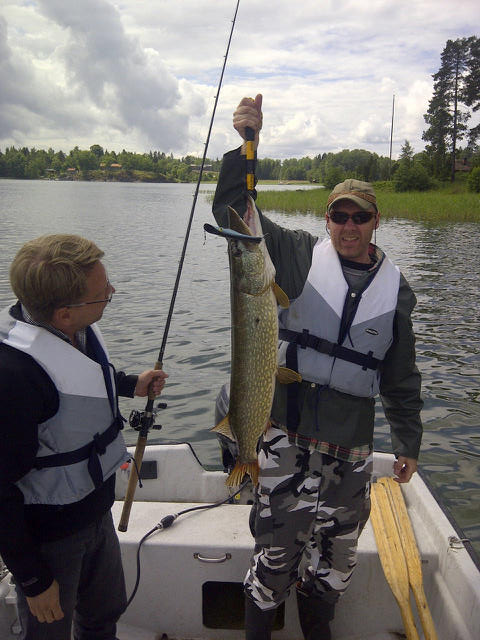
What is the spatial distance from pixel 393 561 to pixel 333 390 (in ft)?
3.73

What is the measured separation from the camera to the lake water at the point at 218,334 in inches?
251

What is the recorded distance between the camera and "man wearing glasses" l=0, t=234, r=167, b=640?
6.41 feet

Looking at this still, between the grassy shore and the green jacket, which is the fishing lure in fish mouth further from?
the grassy shore

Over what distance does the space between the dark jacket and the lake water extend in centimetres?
391

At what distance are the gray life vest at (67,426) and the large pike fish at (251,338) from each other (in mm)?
682

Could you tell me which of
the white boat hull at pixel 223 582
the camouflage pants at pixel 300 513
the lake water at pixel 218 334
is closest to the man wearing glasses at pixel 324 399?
the camouflage pants at pixel 300 513

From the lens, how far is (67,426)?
2193 mm

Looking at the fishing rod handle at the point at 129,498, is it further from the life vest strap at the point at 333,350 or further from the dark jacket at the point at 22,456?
the life vest strap at the point at 333,350

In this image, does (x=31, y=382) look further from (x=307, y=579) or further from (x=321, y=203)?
(x=321, y=203)

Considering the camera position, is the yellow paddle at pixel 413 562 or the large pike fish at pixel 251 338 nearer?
the large pike fish at pixel 251 338

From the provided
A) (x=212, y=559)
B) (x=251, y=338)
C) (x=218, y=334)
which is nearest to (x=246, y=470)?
(x=251, y=338)

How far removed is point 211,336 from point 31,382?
335 inches

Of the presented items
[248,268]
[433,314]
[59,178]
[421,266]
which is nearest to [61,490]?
[248,268]

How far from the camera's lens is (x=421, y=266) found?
17.8 meters
